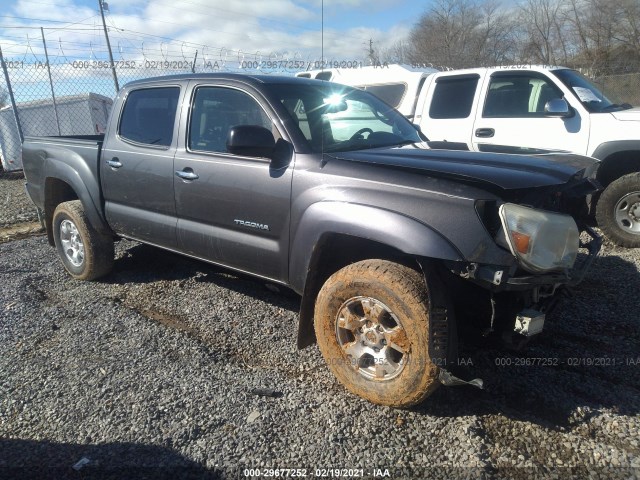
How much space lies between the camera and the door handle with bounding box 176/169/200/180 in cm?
354

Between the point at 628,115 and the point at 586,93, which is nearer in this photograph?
the point at 628,115

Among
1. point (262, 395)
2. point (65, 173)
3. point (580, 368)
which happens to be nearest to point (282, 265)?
point (262, 395)

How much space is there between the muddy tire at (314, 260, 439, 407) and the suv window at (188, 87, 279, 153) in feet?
4.40

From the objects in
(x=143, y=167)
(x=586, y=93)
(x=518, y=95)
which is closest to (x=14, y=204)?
(x=143, y=167)

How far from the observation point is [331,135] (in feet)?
10.8

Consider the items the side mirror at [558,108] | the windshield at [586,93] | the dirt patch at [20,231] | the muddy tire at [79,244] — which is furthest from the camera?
the dirt patch at [20,231]

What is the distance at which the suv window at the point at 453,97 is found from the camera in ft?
21.3

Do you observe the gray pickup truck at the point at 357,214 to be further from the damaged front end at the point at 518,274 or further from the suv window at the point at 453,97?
the suv window at the point at 453,97

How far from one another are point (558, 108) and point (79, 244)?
5.26 m

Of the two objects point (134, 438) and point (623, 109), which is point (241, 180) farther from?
point (623, 109)

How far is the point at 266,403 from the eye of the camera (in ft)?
9.24

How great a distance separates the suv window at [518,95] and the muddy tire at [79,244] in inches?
187

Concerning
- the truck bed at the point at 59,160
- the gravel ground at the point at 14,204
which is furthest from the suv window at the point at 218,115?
the gravel ground at the point at 14,204

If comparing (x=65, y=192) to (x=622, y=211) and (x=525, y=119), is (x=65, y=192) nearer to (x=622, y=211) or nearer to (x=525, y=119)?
(x=525, y=119)
